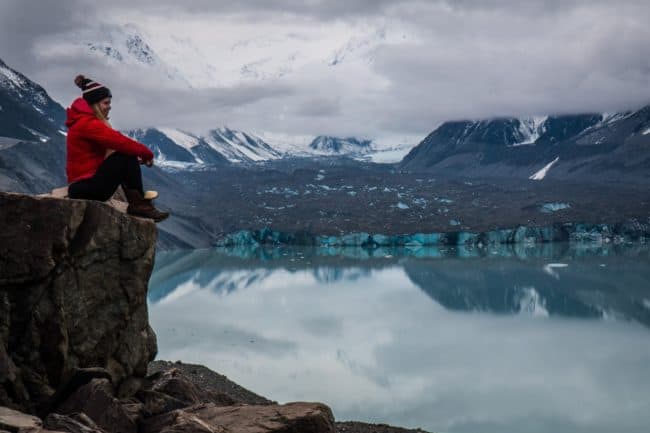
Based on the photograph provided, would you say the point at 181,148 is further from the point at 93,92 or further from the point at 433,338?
the point at 93,92

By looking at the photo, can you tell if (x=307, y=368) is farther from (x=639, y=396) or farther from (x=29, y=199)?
(x=29, y=199)

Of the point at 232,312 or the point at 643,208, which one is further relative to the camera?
the point at 643,208

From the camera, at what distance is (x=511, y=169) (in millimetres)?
131250

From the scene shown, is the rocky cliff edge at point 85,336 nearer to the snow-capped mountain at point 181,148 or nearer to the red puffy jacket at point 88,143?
the red puffy jacket at point 88,143

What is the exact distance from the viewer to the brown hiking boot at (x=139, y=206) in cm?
564

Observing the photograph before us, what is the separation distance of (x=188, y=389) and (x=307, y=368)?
9.78 metres

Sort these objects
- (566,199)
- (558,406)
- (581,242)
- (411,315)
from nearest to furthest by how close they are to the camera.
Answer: (558,406) < (411,315) < (581,242) < (566,199)

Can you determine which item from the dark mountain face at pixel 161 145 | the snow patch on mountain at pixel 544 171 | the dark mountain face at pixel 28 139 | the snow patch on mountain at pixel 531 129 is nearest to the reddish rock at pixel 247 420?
the dark mountain face at pixel 28 139

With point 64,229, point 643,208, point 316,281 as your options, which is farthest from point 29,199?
point 643,208

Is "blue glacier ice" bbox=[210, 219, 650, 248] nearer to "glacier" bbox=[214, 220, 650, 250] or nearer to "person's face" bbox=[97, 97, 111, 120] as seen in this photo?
"glacier" bbox=[214, 220, 650, 250]

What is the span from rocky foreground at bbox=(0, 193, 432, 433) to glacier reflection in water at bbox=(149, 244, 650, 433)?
6.45 meters

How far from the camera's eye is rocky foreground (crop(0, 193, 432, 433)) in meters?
4.74

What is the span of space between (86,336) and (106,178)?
1243mm

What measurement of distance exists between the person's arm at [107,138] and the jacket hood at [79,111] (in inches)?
4.0
